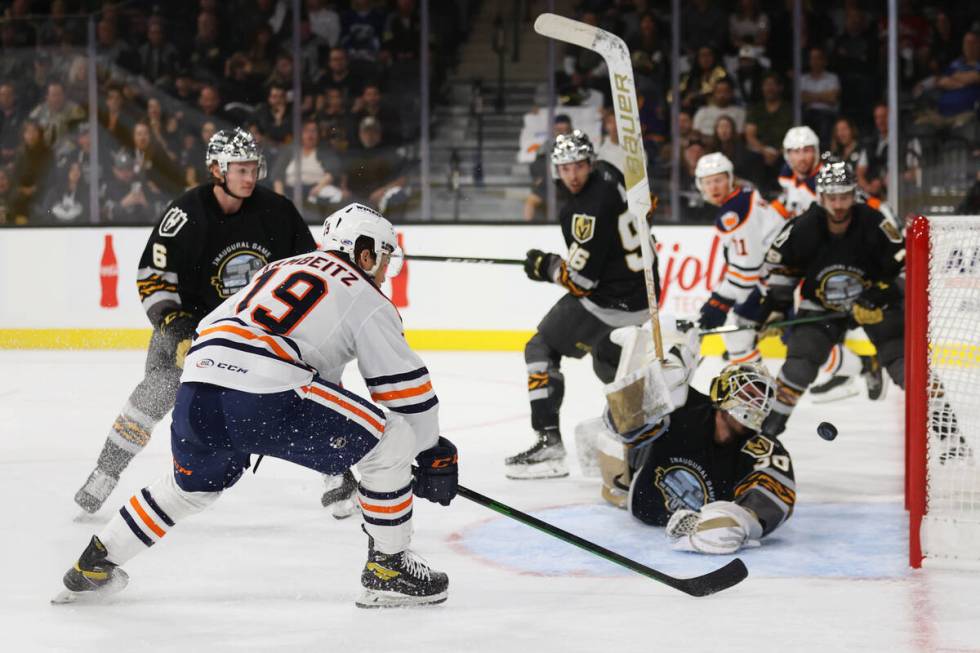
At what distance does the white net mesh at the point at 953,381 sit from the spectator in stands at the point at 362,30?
5611 millimetres

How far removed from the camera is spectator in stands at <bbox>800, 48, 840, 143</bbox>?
26.7 ft

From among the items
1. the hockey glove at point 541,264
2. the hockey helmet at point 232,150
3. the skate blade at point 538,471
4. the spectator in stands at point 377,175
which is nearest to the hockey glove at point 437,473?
the hockey helmet at point 232,150

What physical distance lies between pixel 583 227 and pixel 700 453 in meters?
1.19

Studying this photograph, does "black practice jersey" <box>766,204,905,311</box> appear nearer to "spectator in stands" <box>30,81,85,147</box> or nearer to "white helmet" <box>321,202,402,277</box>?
"white helmet" <box>321,202,402,277</box>

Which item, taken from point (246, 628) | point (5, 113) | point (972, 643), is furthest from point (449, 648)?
point (5, 113)

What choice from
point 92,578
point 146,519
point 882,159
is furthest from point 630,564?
point 882,159

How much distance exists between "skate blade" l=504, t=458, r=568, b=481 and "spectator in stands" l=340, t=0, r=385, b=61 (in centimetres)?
452

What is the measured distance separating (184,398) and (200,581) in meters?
0.63

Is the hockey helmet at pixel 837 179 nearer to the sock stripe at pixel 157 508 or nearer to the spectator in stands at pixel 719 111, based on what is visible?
the sock stripe at pixel 157 508

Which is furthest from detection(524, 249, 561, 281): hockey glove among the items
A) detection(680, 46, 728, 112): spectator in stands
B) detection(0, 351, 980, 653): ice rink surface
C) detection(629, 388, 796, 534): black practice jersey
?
detection(680, 46, 728, 112): spectator in stands

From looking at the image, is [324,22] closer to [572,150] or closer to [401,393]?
[572,150]

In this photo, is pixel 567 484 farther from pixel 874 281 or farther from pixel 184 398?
pixel 184 398

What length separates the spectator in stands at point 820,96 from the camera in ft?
26.7

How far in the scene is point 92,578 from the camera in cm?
316
